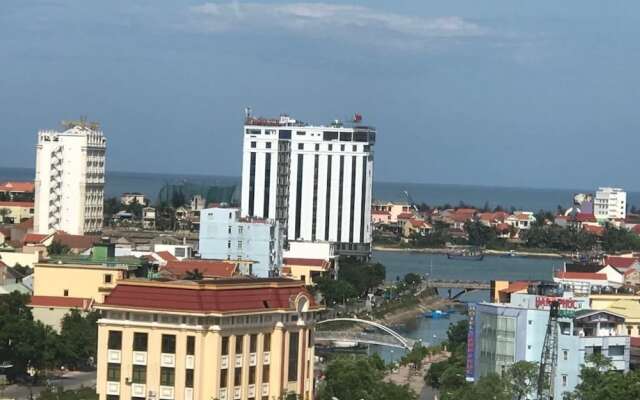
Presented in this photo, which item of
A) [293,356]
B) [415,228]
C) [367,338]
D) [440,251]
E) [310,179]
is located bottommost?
[367,338]

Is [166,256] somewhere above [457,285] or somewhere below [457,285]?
above

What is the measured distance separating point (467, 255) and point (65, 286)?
52234 mm

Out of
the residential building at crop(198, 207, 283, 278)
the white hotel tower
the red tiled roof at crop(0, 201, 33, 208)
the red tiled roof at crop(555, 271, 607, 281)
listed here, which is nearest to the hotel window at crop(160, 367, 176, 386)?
the red tiled roof at crop(555, 271, 607, 281)

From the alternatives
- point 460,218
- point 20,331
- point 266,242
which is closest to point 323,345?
point 266,242

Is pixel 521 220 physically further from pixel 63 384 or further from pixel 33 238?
pixel 63 384

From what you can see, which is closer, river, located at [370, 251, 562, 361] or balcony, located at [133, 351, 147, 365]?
balcony, located at [133, 351, 147, 365]

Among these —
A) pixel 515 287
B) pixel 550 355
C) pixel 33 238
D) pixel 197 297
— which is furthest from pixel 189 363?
pixel 33 238

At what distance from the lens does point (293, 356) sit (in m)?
18.9

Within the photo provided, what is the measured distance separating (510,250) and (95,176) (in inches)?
1450

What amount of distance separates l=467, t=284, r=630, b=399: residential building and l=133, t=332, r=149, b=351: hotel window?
6.77 metres

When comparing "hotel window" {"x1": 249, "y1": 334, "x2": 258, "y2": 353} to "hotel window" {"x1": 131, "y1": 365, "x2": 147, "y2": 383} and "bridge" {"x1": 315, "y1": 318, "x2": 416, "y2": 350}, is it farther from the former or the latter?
"bridge" {"x1": 315, "y1": 318, "x2": 416, "y2": 350}

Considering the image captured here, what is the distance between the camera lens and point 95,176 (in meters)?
54.5

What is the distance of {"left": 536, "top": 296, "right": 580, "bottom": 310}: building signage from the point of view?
78.7 ft

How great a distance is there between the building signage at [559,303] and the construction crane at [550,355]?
0.35m
